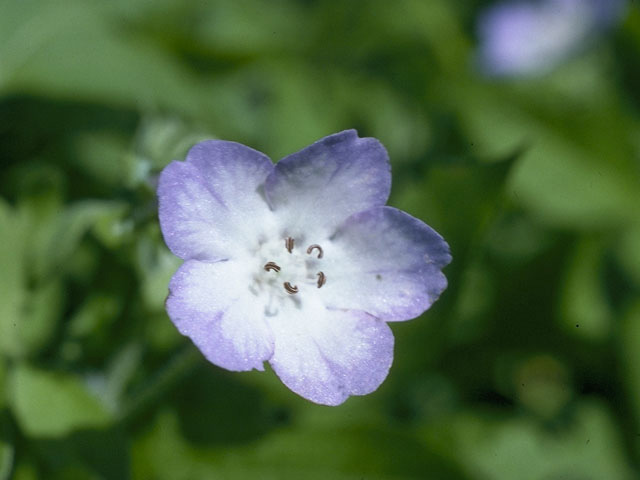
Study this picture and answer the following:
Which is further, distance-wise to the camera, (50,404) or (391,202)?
(391,202)

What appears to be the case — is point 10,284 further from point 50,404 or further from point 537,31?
point 537,31

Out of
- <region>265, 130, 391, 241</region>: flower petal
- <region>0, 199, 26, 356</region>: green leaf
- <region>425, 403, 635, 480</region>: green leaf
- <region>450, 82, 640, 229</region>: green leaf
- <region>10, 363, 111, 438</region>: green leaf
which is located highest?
<region>265, 130, 391, 241</region>: flower petal

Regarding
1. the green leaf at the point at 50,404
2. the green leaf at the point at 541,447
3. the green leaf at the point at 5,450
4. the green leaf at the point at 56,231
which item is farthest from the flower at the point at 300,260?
the green leaf at the point at 541,447

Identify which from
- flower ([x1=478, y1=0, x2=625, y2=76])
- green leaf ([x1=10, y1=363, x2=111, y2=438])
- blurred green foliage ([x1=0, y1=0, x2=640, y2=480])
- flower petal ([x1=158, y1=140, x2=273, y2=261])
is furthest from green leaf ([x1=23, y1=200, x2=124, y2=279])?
flower ([x1=478, y1=0, x2=625, y2=76])

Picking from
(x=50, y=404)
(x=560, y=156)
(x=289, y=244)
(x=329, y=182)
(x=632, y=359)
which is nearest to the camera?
(x=329, y=182)

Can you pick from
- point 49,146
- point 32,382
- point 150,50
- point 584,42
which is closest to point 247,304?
point 32,382

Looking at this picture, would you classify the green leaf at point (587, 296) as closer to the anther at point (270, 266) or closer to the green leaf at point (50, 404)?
the anther at point (270, 266)

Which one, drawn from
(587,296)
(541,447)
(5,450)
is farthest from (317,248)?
(587,296)

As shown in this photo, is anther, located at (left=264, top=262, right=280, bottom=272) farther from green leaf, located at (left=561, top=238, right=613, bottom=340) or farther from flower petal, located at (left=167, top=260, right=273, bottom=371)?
green leaf, located at (left=561, top=238, right=613, bottom=340)


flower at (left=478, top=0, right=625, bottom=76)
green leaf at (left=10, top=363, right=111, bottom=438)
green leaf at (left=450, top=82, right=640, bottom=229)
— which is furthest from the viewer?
flower at (left=478, top=0, right=625, bottom=76)
